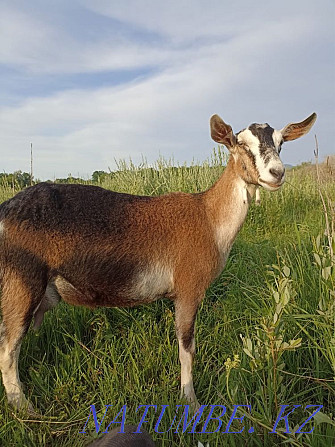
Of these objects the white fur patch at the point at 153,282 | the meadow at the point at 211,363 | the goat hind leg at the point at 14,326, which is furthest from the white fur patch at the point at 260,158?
the goat hind leg at the point at 14,326

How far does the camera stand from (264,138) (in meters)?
3.31

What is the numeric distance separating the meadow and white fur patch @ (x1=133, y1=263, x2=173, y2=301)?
0.44m

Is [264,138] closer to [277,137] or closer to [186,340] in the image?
[277,137]

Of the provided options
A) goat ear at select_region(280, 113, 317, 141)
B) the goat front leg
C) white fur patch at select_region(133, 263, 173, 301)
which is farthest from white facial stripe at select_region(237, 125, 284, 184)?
the goat front leg

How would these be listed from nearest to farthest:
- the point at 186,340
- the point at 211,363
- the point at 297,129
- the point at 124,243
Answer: the point at 124,243 < the point at 186,340 < the point at 211,363 < the point at 297,129

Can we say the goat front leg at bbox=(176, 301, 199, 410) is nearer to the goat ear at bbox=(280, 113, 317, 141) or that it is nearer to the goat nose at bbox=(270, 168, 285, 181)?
the goat nose at bbox=(270, 168, 285, 181)

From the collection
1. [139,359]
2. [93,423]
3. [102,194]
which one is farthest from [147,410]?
[102,194]

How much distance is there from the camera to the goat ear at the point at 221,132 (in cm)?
346

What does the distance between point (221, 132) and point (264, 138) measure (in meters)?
0.42

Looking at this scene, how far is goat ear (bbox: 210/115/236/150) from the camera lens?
3.46 metres

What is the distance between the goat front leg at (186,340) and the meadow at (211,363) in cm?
13

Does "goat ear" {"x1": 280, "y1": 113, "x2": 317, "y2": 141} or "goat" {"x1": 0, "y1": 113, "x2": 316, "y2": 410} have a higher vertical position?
"goat ear" {"x1": 280, "y1": 113, "x2": 317, "y2": 141}

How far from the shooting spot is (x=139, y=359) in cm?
349

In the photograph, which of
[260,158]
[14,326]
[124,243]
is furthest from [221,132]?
[14,326]
